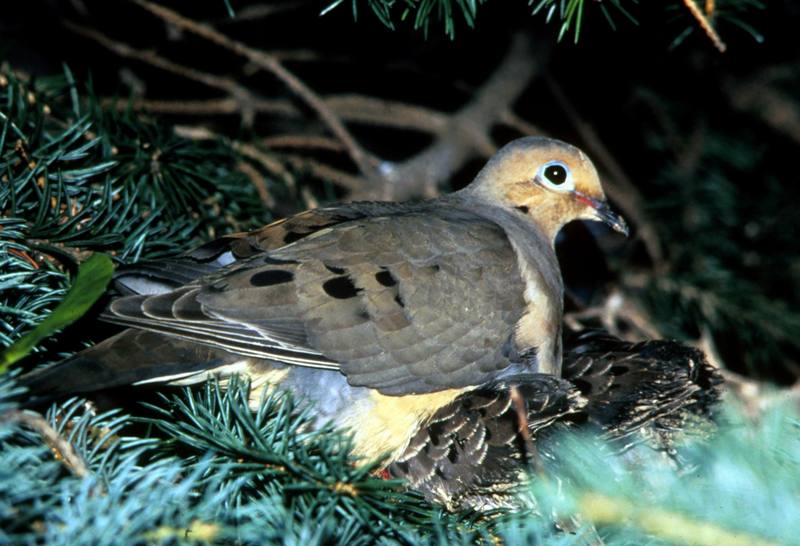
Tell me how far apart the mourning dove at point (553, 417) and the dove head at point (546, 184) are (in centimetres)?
68

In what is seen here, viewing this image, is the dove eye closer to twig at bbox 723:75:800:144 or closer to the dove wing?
the dove wing

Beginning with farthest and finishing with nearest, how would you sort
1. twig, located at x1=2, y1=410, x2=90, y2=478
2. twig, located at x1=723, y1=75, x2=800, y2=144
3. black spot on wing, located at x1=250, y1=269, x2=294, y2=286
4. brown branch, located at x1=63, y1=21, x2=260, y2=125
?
1. twig, located at x1=723, y1=75, x2=800, y2=144
2. brown branch, located at x1=63, y1=21, x2=260, y2=125
3. black spot on wing, located at x1=250, y1=269, x2=294, y2=286
4. twig, located at x1=2, y1=410, x2=90, y2=478

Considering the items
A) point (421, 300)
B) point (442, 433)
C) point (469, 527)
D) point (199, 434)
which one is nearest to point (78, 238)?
point (199, 434)

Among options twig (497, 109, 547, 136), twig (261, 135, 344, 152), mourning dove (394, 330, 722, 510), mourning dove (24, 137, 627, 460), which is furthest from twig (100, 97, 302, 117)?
mourning dove (394, 330, 722, 510)

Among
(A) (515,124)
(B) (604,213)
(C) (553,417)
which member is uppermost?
(A) (515,124)

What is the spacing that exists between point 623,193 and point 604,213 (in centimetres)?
85

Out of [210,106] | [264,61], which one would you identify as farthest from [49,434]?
[210,106]

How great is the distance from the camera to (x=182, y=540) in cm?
126

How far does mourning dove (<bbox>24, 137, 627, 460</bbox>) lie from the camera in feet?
7.12

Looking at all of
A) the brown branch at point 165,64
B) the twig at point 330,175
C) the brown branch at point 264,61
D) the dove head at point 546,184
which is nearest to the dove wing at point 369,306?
the dove head at point 546,184

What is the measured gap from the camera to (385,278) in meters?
2.42

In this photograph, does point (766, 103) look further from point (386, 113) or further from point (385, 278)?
point (385, 278)

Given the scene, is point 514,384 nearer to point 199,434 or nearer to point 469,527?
point 469,527

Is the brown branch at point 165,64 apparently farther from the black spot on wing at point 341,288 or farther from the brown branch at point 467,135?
Result: the black spot on wing at point 341,288
